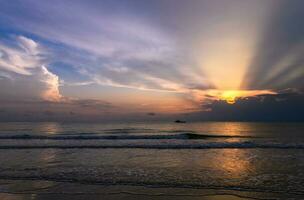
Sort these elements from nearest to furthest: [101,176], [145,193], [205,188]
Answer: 1. [145,193]
2. [205,188]
3. [101,176]

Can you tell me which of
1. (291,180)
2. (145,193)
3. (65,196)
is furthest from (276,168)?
(65,196)

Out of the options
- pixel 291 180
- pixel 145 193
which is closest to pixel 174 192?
pixel 145 193

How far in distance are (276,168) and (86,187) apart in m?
8.65

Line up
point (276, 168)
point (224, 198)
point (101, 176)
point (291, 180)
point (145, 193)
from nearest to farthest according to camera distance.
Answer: point (224, 198) → point (145, 193) → point (291, 180) → point (101, 176) → point (276, 168)

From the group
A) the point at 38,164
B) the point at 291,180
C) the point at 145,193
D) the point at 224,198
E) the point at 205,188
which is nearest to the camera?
the point at 224,198

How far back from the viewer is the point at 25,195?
8.96 meters

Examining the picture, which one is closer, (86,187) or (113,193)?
(113,193)

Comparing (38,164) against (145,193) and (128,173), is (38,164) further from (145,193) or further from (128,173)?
(145,193)

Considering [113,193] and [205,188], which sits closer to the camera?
[113,193]

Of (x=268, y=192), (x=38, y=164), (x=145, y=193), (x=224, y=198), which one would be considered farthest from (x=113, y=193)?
(x=38, y=164)

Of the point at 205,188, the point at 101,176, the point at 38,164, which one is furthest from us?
the point at 38,164

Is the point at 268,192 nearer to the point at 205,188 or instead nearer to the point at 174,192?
the point at 205,188

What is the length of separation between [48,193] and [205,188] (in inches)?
192

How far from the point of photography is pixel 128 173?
12.5 metres
